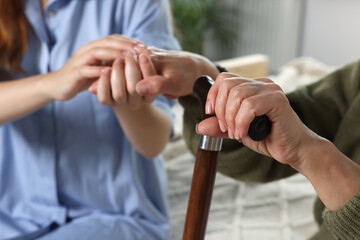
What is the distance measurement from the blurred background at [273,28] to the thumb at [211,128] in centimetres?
315

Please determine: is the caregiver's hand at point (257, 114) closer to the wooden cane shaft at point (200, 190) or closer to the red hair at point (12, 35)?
the wooden cane shaft at point (200, 190)

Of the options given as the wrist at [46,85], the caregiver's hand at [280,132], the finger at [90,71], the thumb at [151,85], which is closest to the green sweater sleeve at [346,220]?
the caregiver's hand at [280,132]

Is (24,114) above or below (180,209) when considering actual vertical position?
above

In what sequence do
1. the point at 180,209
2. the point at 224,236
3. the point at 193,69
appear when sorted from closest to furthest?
the point at 193,69, the point at 224,236, the point at 180,209

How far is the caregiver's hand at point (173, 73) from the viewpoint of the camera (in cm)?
79

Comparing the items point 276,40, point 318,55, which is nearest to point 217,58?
point 276,40

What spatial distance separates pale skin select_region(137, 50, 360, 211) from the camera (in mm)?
547

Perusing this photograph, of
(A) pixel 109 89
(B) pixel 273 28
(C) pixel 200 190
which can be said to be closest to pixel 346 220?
(C) pixel 200 190

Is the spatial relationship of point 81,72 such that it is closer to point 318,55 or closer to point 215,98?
point 215,98

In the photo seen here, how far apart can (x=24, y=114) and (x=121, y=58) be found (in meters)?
0.26

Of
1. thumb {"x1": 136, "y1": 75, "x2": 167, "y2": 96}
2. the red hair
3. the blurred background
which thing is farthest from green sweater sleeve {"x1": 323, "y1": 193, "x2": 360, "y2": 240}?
the blurred background

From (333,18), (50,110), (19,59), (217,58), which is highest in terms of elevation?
(19,59)

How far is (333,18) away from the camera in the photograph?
3.77 meters

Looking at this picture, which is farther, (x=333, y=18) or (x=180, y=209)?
(x=333, y=18)
